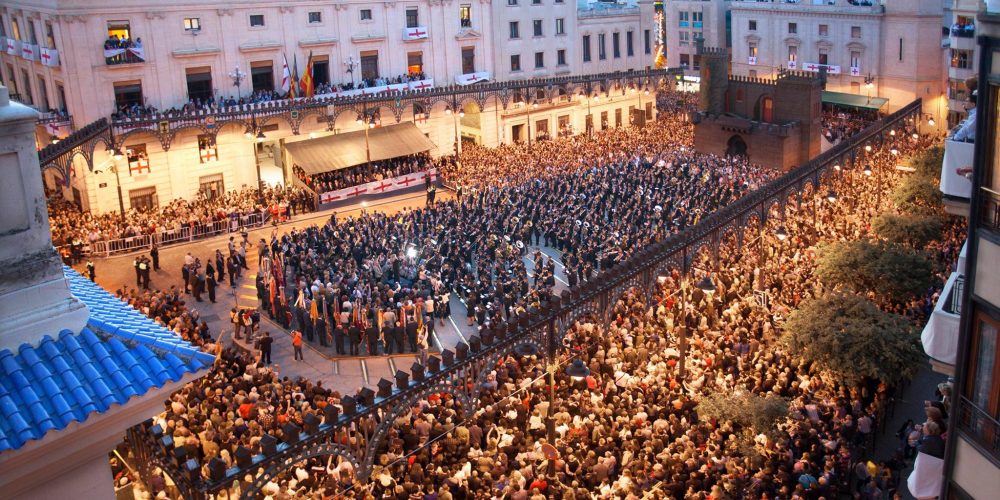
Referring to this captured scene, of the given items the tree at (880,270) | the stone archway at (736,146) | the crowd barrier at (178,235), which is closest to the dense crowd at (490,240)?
the crowd barrier at (178,235)

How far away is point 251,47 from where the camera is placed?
158ft

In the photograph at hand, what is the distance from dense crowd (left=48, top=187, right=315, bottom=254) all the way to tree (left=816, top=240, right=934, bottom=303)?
26573mm

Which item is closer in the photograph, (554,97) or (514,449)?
(514,449)

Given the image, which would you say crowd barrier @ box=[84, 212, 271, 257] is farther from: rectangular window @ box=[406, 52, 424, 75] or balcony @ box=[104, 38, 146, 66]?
rectangular window @ box=[406, 52, 424, 75]

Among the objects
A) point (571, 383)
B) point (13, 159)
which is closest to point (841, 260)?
point (571, 383)

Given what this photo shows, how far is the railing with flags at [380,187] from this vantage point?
46.2 metres

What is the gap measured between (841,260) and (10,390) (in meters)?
24.2

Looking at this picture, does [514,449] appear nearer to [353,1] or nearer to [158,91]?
[158,91]

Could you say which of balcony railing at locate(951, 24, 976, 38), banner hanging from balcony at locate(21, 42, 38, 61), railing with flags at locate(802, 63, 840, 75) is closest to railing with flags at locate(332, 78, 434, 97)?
banner hanging from balcony at locate(21, 42, 38, 61)

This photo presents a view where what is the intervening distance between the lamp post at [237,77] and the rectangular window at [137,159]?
6115 millimetres

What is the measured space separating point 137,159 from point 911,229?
34583mm

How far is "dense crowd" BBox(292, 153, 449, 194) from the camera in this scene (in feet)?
155

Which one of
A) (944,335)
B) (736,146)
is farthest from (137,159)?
(944,335)

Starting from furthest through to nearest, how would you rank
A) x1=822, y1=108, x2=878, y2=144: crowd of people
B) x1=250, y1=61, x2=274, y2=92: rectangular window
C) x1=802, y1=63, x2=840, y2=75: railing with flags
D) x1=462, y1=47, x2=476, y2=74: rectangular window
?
x1=802, y1=63, x2=840, y2=75: railing with flags
x1=462, y1=47, x2=476, y2=74: rectangular window
x1=822, y1=108, x2=878, y2=144: crowd of people
x1=250, y1=61, x2=274, y2=92: rectangular window
